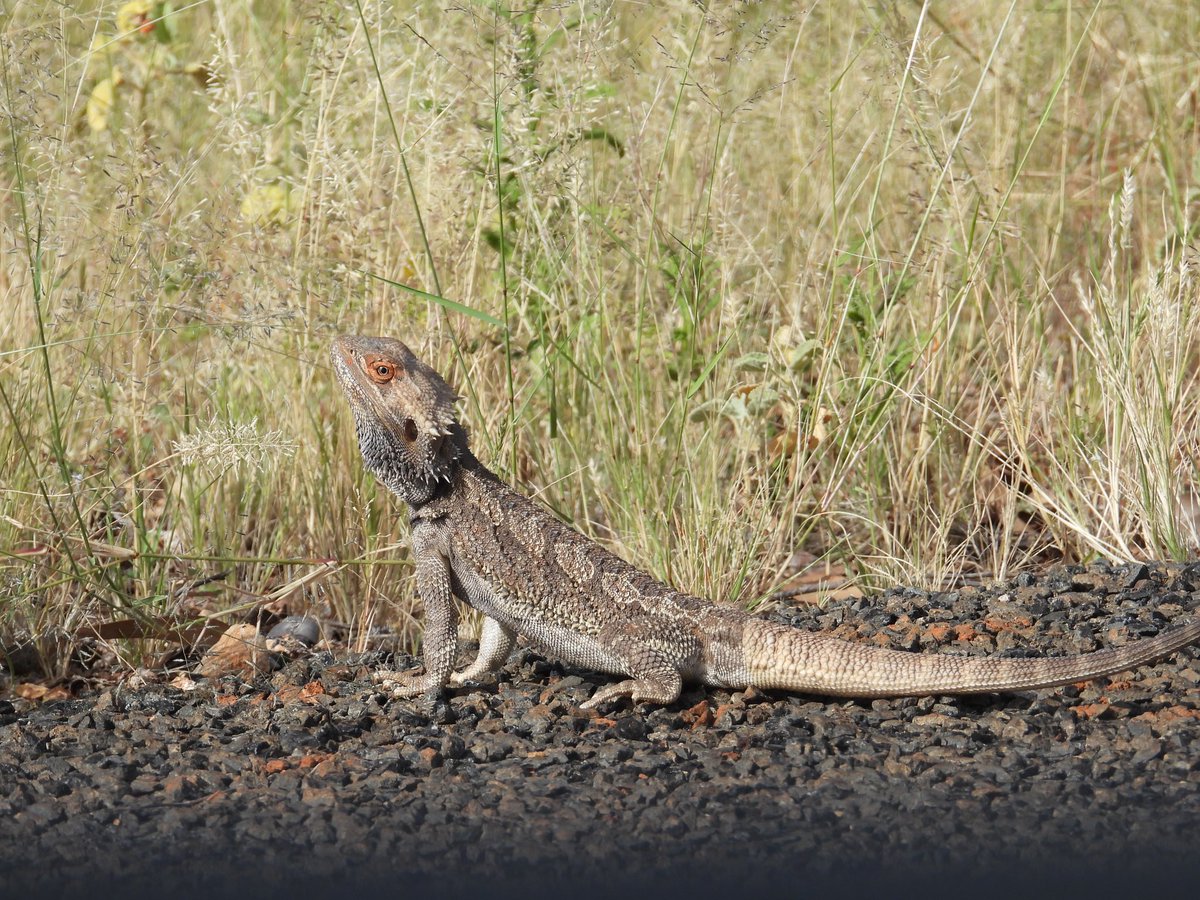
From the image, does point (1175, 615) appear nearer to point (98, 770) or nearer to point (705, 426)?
point (705, 426)

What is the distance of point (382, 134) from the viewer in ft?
20.6

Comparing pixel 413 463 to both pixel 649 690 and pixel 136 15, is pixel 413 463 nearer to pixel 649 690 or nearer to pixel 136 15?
pixel 649 690

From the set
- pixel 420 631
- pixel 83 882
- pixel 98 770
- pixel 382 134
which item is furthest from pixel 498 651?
pixel 382 134

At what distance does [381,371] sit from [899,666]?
1840 mm

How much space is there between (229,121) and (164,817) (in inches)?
115

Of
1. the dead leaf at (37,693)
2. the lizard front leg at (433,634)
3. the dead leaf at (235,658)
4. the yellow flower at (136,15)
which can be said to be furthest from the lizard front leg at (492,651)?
the yellow flower at (136,15)

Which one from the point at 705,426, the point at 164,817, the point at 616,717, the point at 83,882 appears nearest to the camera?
the point at 83,882

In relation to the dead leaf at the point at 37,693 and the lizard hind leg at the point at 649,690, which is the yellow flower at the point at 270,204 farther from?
the lizard hind leg at the point at 649,690

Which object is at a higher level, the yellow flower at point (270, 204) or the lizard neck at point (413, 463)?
the yellow flower at point (270, 204)

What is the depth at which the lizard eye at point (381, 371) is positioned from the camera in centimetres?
450

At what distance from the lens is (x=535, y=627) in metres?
4.50

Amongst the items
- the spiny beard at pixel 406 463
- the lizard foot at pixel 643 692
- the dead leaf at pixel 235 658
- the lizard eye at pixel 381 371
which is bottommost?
the dead leaf at pixel 235 658

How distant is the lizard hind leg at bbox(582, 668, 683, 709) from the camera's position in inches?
166

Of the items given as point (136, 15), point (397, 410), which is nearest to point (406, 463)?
point (397, 410)
